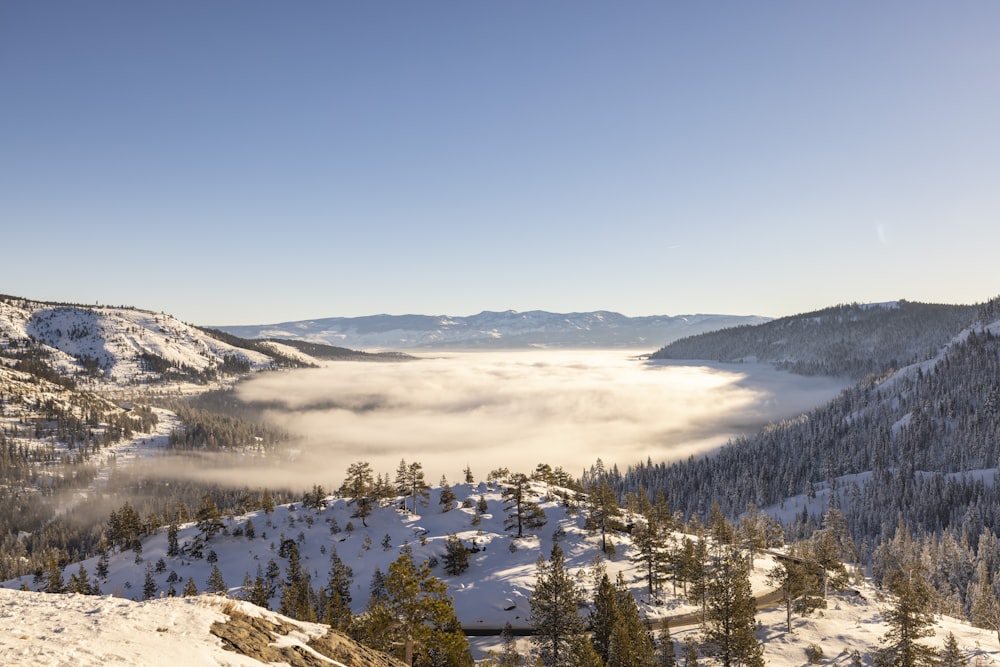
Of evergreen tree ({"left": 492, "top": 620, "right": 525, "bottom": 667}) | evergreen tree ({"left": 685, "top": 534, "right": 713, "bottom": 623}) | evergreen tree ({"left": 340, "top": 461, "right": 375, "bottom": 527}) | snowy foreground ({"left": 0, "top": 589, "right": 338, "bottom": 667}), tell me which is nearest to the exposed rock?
snowy foreground ({"left": 0, "top": 589, "right": 338, "bottom": 667})

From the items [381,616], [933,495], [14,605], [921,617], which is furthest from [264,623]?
[933,495]

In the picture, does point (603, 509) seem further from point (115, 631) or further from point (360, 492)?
point (115, 631)

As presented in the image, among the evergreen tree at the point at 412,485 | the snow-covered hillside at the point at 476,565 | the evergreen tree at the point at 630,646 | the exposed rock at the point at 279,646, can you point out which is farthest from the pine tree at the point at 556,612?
the evergreen tree at the point at 412,485

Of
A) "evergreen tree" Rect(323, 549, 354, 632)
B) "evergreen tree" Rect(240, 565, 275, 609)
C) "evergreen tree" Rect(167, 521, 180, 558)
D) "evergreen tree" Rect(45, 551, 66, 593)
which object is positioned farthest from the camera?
"evergreen tree" Rect(167, 521, 180, 558)

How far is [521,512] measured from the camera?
98250 mm

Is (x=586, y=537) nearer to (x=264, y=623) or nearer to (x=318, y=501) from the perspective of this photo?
(x=318, y=501)

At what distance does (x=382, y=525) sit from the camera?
102 meters

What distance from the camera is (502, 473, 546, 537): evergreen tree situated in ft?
311

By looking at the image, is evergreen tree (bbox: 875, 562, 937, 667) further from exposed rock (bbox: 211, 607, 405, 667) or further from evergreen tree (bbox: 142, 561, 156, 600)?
evergreen tree (bbox: 142, 561, 156, 600)

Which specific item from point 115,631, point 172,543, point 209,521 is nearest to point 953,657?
point 115,631

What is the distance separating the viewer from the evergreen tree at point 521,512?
94.8 meters

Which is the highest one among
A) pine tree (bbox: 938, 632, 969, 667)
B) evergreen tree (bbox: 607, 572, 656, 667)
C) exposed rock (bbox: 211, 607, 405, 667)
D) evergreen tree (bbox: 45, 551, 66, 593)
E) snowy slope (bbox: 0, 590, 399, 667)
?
snowy slope (bbox: 0, 590, 399, 667)

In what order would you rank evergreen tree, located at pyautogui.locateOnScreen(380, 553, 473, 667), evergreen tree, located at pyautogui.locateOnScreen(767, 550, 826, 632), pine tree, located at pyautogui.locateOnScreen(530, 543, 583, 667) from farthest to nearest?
evergreen tree, located at pyautogui.locateOnScreen(767, 550, 826, 632)
pine tree, located at pyautogui.locateOnScreen(530, 543, 583, 667)
evergreen tree, located at pyautogui.locateOnScreen(380, 553, 473, 667)

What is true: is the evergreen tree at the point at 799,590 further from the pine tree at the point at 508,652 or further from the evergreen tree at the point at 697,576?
the pine tree at the point at 508,652
